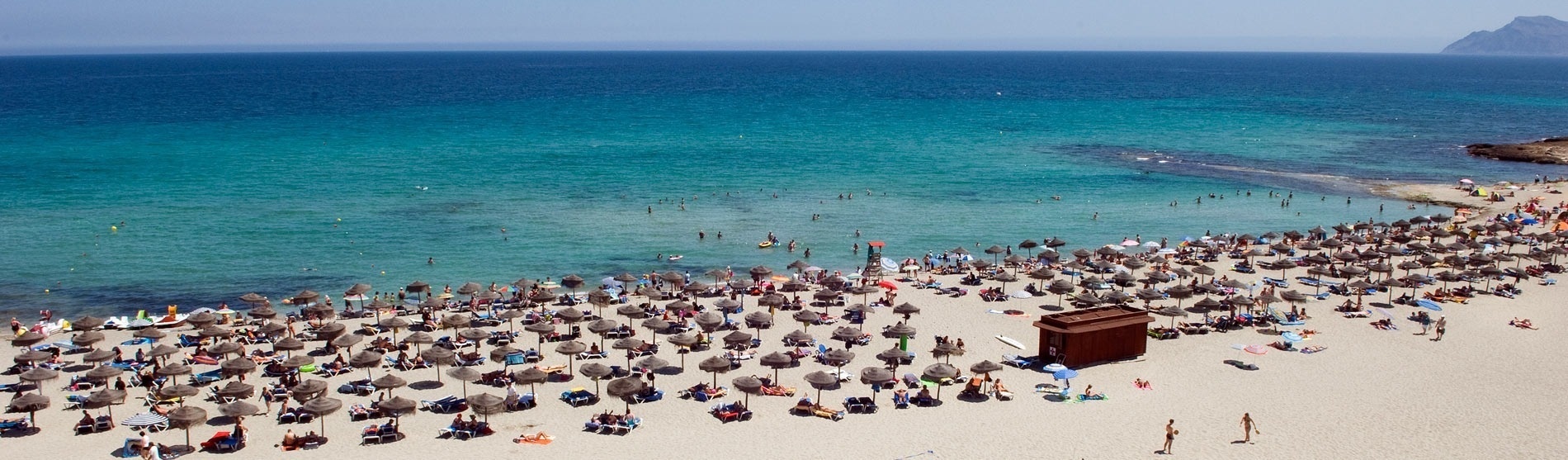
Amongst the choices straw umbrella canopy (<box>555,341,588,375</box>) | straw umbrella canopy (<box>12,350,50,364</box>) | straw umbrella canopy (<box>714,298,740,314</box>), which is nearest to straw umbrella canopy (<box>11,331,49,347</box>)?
straw umbrella canopy (<box>12,350,50,364</box>)

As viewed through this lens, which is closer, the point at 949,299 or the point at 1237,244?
the point at 949,299

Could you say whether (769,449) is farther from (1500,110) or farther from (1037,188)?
(1500,110)

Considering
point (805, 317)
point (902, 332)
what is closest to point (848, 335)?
point (902, 332)

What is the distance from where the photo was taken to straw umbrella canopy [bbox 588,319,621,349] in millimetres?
31087

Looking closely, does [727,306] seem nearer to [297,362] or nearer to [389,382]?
[389,382]

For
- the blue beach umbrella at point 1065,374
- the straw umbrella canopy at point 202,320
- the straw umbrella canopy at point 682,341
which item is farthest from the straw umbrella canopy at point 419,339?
the blue beach umbrella at point 1065,374

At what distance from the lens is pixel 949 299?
37625 millimetres

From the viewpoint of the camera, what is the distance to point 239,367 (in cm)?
2703

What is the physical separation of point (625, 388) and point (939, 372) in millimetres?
7638

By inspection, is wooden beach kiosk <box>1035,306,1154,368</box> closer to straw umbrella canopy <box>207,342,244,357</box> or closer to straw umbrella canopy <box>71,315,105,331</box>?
straw umbrella canopy <box>207,342,244,357</box>

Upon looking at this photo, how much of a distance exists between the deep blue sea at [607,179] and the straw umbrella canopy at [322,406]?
57.1 ft

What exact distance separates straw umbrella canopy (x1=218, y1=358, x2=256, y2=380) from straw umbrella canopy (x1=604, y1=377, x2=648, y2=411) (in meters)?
9.29

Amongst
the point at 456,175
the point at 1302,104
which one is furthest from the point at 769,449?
the point at 1302,104

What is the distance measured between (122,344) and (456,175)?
35.8 metres
